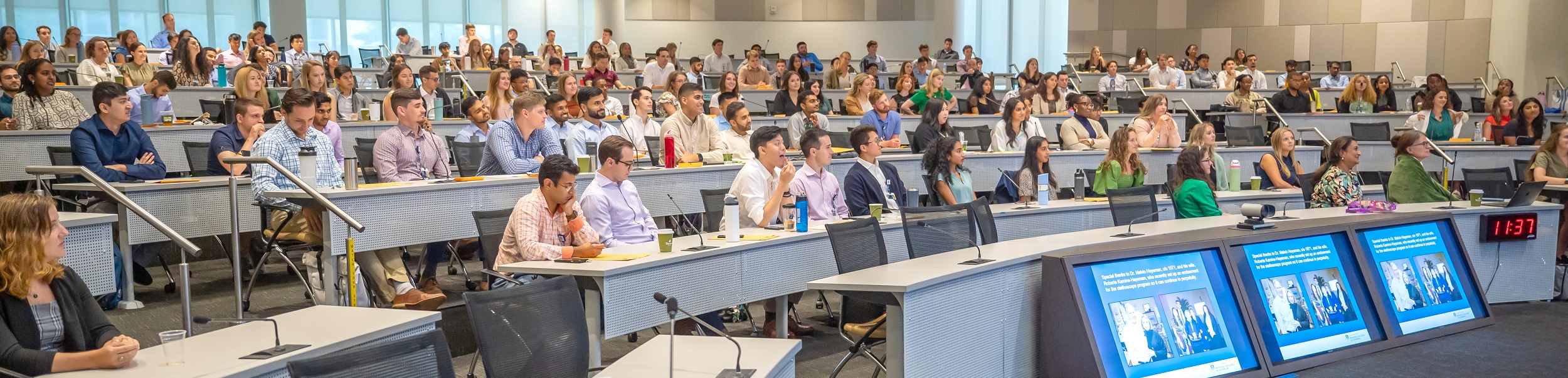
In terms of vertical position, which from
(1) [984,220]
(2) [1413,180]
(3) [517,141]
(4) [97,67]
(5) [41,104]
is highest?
(4) [97,67]

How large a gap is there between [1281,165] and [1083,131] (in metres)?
2.03

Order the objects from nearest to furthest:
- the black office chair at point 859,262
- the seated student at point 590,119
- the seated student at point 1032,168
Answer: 1. the black office chair at point 859,262
2. the seated student at point 1032,168
3. the seated student at point 590,119

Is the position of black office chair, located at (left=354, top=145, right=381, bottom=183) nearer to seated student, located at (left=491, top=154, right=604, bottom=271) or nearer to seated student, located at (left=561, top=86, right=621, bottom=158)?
seated student, located at (left=561, top=86, right=621, bottom=158)

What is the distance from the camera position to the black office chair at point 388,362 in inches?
85.5

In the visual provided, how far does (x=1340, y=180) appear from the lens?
651 centimetres

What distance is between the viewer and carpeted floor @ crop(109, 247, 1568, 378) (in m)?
4.72

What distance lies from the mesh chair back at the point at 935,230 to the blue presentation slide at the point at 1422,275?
2.03m

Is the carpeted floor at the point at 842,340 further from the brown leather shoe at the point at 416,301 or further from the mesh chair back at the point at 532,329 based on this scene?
the mesh chair back at the point at 532,329

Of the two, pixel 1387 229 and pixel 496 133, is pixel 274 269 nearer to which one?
pixel 496 133

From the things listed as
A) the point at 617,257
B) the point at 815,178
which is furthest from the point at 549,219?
the point at 815,178

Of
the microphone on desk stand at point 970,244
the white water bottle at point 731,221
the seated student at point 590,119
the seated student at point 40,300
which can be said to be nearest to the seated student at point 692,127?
the seated student at point 590,119

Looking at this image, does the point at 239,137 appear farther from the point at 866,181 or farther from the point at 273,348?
the point at 273,348

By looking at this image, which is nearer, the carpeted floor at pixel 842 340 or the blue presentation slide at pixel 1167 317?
the blue presentation slide at pixel 1167 317

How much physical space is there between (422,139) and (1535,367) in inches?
229
